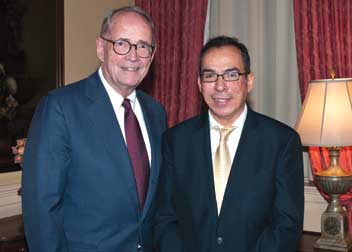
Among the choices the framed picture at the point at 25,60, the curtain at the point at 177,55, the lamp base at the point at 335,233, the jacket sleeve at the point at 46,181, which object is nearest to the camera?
the jacket sleeve at the point at 46,181

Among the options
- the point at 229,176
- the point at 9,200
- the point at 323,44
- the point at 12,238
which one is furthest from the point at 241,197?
the point at 9,200

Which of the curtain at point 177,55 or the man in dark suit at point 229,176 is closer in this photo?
the man in dark suit at point 229,176

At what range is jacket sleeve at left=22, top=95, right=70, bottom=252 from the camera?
6.49 ft

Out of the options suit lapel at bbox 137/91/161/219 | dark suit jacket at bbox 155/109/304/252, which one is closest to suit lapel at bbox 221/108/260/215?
dark suit jacket at bbox 155/109/304/252

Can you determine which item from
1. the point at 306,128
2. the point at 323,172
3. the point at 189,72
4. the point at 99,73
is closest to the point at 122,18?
the point at 99,73

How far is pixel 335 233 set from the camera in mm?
3086

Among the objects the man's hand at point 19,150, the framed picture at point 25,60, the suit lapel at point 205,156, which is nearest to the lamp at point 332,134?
the suit lapel at point 205,156

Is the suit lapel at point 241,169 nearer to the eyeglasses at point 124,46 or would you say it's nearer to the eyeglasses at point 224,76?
the eyeglasses at point 224,76

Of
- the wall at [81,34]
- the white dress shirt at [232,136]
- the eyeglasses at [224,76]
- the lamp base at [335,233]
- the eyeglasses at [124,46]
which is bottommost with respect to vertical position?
the lamp base at [335,233]

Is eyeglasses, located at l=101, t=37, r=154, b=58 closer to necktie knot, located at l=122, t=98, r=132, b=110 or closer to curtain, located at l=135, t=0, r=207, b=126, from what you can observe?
necktie knot, located at l=122, t=98, r=132, b=110

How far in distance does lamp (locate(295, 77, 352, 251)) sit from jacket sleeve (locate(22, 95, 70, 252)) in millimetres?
1642

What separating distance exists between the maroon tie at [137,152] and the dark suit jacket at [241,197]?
0.26 ft

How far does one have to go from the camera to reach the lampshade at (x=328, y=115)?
9.70ft

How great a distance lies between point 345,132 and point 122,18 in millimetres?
1552
